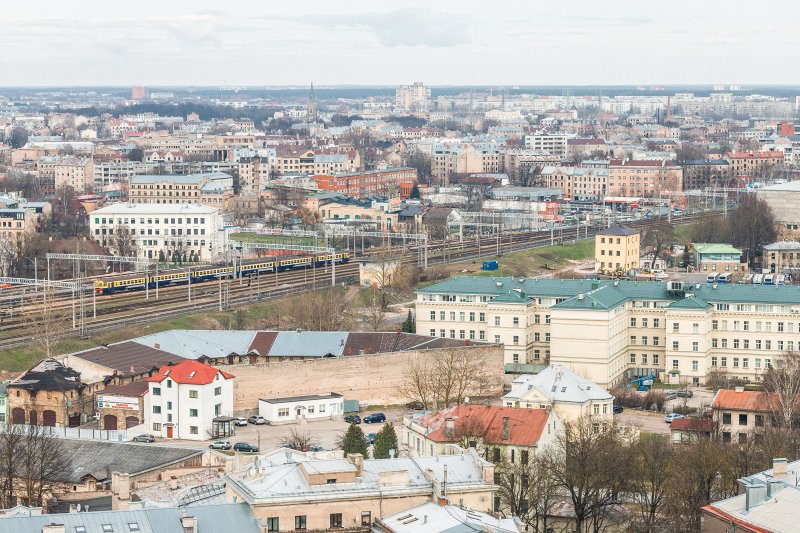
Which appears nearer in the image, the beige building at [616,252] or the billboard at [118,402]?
the billboard at [118,402]

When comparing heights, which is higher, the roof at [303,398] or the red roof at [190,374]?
the red roof at [190,374]

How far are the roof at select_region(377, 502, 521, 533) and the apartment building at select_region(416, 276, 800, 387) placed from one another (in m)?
27.6

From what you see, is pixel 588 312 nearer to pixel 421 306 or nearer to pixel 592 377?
pixel 592 377

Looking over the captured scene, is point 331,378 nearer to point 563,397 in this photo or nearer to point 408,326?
point 563,397

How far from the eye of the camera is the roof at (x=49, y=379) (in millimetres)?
55156

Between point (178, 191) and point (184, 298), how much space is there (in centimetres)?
5433

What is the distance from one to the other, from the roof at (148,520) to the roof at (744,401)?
21357mm

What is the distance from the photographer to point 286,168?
566 ft

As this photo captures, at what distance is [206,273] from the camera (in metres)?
91.5

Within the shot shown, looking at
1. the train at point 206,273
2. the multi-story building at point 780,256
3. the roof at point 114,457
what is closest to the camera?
the roof at point 114,457

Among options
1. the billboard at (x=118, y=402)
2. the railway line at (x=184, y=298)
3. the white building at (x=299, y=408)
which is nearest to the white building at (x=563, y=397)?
the white building at (x=299, y=408)

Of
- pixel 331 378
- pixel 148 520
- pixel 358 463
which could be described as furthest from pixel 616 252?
pixel 148 520

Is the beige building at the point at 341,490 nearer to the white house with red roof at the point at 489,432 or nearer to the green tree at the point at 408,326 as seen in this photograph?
the white house with red roof at the point at 489,432

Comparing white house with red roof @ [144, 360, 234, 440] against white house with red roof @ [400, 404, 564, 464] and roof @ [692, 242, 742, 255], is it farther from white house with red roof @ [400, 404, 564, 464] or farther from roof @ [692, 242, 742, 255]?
roof @ [692, 242, 742, 255]
